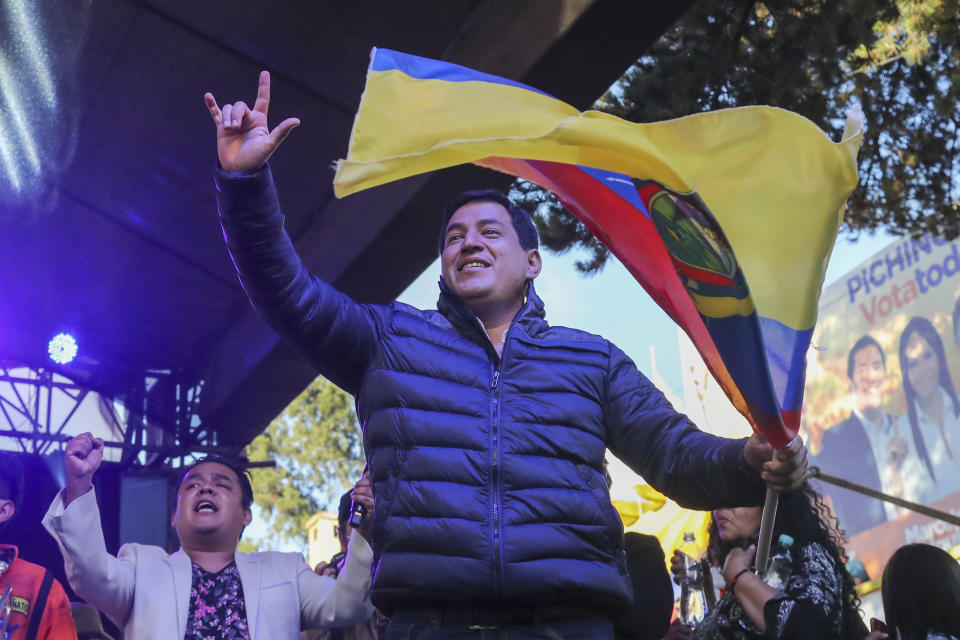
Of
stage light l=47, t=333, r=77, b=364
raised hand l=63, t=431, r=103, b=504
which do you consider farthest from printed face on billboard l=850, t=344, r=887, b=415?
raised hand l=63, t=431, r=103, b=504

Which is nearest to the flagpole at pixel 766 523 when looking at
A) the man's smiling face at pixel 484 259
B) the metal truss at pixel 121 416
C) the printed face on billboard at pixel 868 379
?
the man's smiling face at pixel 484 259

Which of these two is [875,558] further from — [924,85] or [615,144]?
[615,144]

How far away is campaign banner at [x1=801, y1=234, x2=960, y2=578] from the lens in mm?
15906

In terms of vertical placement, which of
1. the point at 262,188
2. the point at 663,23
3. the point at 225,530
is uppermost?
the point at 663,23

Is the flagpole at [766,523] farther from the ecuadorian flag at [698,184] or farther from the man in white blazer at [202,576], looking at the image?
the man in white blazer at [202,576]

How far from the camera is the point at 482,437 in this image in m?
2.14

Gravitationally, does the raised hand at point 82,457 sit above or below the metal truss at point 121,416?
below

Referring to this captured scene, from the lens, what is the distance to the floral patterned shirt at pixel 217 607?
3.19m

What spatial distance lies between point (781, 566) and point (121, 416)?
25.5 ft

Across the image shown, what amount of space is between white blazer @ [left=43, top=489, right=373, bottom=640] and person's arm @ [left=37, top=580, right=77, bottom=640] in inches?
16.7

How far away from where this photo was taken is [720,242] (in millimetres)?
2078

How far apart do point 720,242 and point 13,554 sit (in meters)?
2.71

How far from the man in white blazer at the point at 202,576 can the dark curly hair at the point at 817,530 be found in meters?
1.34

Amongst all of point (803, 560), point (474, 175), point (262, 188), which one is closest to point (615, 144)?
point (262, 188)
